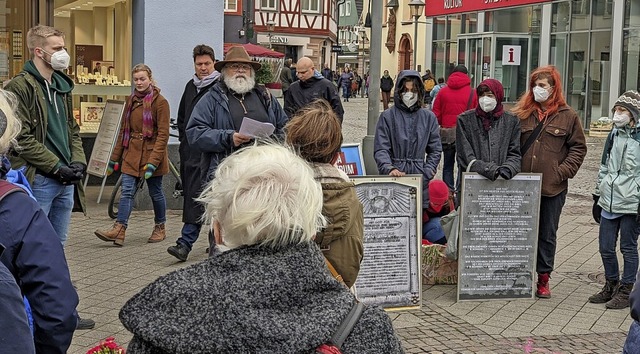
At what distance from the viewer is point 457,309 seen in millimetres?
6910

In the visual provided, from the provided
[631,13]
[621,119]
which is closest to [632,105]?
[621,119]

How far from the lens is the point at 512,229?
7121 millimetres

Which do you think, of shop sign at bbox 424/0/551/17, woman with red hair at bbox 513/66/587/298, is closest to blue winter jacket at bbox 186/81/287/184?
woman with red hair at bbox 513/66/587/298

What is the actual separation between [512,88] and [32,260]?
2897cm

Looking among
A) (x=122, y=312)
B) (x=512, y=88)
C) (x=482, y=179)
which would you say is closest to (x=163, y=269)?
(x=482, y=179)

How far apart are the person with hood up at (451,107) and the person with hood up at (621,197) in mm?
5012

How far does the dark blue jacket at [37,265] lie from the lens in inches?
113

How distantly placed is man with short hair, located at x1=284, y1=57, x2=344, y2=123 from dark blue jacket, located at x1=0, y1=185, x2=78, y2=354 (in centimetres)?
756

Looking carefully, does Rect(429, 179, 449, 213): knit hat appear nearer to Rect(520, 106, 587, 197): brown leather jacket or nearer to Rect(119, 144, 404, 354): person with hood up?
Rect(520, 106, 587, 197): brown leather jacket

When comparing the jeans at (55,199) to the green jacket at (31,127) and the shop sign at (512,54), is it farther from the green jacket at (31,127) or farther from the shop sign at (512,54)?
the shop sign at (512,54)

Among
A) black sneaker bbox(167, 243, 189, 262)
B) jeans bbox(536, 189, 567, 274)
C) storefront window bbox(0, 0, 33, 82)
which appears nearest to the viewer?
jeans bbox(536, 189, 567, 274)

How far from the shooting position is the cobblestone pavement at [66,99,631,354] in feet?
19.7

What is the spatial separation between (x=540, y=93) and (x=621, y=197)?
982 millimetres

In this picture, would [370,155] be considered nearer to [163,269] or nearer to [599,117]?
[163,269]
